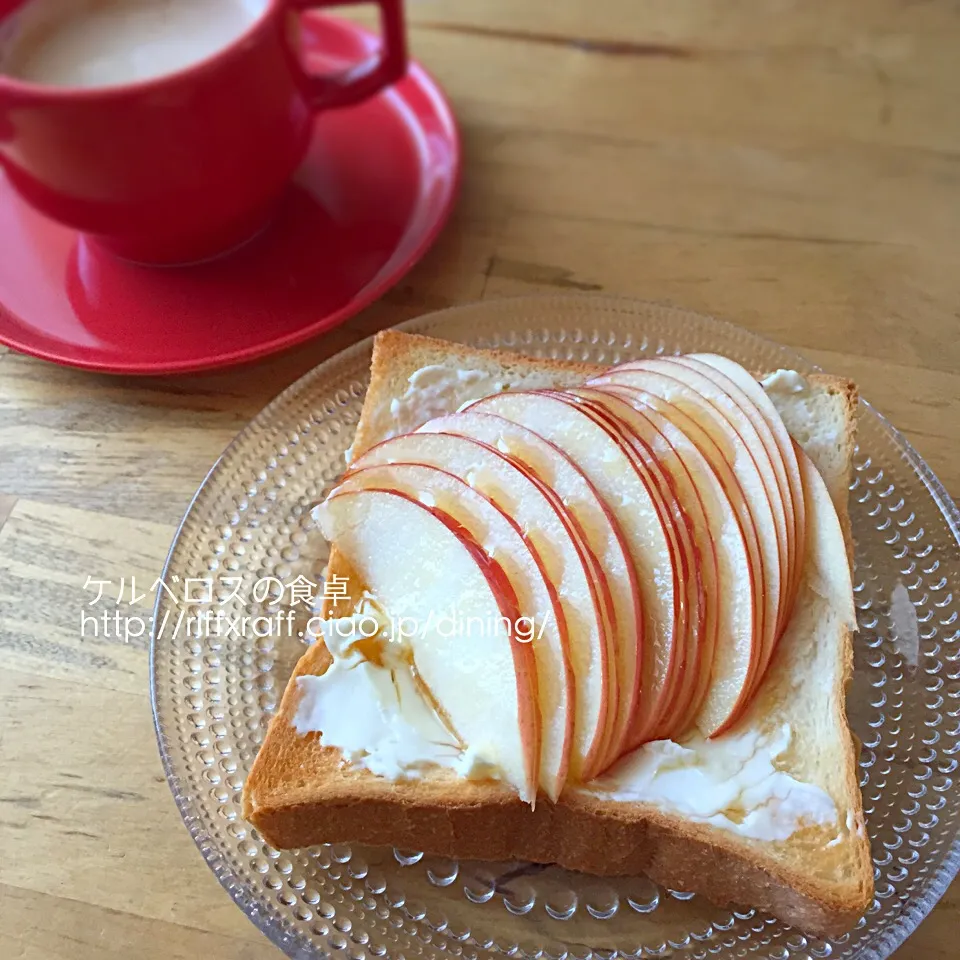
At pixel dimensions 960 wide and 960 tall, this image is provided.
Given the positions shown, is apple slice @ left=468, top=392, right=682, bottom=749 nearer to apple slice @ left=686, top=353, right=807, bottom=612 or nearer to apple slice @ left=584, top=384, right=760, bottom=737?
apple slice @ left=584, top=384, right=760, bottom=737

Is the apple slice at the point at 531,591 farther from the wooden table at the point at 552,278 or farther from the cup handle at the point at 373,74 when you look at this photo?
the cup handle at the point at 373,74

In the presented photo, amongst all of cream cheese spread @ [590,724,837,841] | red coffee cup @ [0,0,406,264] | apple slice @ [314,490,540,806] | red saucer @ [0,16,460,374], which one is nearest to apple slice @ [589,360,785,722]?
cream cheese spread @ [590,724,837,841]

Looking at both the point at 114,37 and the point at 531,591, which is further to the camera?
the point at 114,37

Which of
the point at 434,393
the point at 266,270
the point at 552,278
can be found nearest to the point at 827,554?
the point at 434,393

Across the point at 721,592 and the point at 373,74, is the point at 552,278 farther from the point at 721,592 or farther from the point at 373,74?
the point at 721,592

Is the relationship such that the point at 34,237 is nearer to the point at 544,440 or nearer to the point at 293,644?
the point at 293,644
